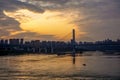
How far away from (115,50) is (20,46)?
43.8 meters

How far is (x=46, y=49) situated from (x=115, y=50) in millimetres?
33449

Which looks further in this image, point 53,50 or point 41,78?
point 53,50

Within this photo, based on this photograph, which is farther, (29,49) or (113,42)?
(29,49)

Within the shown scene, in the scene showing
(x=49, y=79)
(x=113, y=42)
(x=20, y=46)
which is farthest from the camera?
(x=20, y=46)

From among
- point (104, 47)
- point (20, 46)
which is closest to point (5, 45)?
point (20, 46)

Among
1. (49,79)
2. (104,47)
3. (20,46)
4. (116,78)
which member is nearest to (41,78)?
(49,79)

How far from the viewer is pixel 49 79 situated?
1479 inches

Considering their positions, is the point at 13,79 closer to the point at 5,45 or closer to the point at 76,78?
the point at 76,78

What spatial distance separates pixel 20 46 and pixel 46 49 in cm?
1351

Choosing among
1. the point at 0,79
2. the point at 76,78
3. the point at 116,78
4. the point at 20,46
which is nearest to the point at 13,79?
the point at 0,79

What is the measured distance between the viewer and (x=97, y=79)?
3766 cm

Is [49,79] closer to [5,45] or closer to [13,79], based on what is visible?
[13,79]

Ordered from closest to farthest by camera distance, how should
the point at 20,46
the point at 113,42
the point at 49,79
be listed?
the point at 49,79
the point at 113,42
the point at 20,46

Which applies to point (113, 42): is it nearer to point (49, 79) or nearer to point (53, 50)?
point (53, 50)
